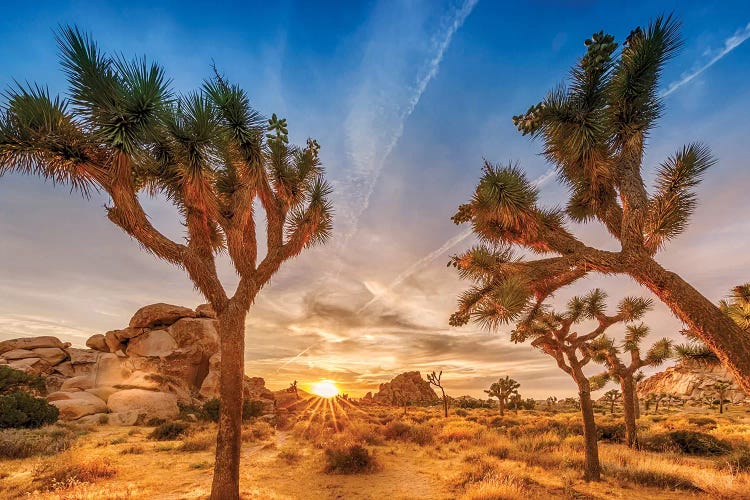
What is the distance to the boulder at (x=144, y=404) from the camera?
69.4 ft

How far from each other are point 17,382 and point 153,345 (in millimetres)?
10010

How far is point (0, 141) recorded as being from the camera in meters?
6.02

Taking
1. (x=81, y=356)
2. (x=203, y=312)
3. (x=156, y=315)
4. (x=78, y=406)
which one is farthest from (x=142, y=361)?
(x=78, y=406)

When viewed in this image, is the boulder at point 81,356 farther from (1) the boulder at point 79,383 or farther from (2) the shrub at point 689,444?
(2) the shrub at point 689,444

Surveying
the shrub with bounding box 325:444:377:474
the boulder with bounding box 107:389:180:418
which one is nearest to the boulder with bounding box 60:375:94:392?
the boulder with bounding box 107:389:180:418

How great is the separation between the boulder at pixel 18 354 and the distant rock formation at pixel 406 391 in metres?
50.6

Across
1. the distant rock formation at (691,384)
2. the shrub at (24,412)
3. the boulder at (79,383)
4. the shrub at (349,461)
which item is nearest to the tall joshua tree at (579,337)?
the shrub at (349,461)

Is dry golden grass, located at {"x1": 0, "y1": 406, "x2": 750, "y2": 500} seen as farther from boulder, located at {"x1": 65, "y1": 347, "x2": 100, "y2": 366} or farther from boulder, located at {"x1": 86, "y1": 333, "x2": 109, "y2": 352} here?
boulder, located at {"x1": 86, "y1": 333, "x2": 109, "y2": 352}

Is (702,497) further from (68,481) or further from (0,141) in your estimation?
(0,141)

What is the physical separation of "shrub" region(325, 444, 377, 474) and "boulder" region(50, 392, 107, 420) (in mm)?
17353

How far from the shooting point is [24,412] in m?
15.2

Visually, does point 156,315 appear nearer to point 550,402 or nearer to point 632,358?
point 632,358

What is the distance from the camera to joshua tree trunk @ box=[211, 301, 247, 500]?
252 inches

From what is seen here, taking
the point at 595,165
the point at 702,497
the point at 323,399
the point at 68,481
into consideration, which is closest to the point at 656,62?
the point at 595,165
